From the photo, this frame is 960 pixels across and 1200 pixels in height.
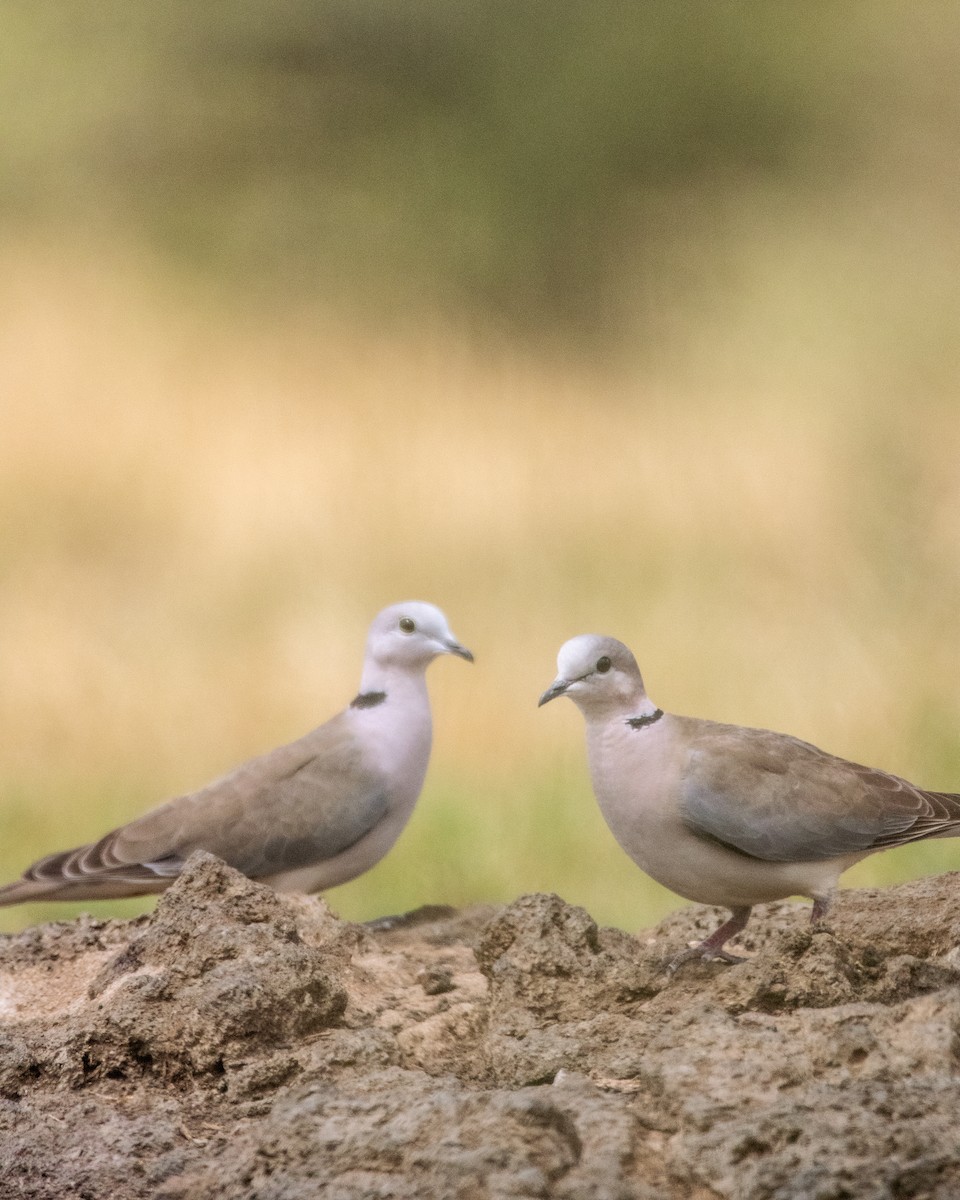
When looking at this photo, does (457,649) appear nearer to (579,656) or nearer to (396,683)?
(396,683)

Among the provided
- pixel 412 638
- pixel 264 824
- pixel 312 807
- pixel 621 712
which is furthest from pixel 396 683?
pixel 621 712

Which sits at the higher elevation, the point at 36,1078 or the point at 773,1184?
the point at 36,1078

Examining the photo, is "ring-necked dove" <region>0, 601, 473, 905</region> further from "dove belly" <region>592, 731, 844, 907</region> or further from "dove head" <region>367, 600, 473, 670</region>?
"dove belly" <region>592, 731, 844, 907</region>

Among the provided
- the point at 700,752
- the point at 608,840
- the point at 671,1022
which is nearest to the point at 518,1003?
the point at 671,1022

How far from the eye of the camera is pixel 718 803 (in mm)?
3809

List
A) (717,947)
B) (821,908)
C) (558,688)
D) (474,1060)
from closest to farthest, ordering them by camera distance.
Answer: (474,1060), (717,947), (558,688), (821,908)

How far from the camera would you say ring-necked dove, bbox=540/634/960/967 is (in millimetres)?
3822

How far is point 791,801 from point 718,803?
24 centimetres

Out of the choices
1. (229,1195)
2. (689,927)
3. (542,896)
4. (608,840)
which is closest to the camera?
(229,1195)

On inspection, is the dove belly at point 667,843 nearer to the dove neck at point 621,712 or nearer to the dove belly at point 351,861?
the dove neck at point 621,712

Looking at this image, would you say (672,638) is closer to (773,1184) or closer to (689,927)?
(689,927)

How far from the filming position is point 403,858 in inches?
285

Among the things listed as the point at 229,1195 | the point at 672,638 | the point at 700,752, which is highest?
the point at 672,638

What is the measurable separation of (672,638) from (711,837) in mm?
4466
